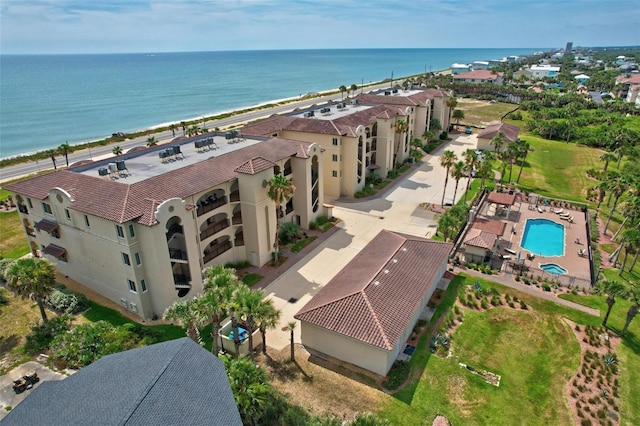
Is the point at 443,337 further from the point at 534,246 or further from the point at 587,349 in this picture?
the point at 534,246

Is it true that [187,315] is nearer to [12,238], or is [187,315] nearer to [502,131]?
[12,238]

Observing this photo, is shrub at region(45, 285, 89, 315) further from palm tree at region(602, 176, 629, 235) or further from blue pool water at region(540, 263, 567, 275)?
palm tree at region(602, 176, 629, 235)

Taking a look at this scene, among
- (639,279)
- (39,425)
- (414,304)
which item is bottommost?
(639,279)

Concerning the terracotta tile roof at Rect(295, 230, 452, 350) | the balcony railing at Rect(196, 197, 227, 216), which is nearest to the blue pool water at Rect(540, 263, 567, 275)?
the terracotta tile roof at Rect(295, 230, 452, 350)

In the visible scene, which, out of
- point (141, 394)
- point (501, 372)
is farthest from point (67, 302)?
point (501, 372)

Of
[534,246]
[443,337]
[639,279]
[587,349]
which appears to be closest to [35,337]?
[443,337]

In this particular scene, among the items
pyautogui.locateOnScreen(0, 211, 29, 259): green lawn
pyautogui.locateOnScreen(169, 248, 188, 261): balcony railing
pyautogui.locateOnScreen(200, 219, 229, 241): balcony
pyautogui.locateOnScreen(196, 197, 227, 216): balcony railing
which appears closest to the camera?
pyautogui.locateOnScreen(169, 248, 188, 261): balcony railing

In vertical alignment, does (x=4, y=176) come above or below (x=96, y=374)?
below
